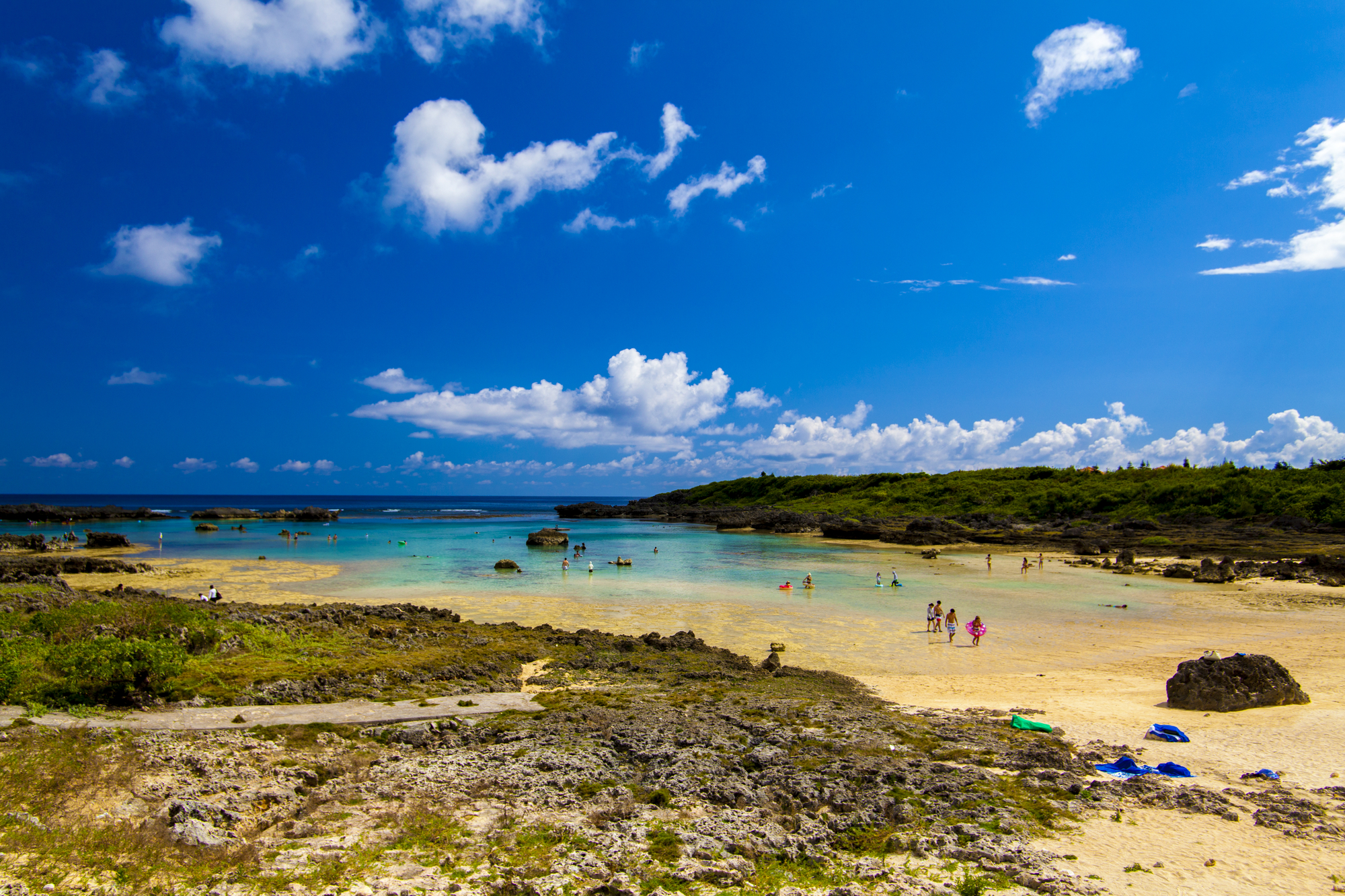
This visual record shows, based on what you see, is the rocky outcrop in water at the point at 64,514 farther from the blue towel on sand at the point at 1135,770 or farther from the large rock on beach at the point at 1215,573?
the large rock on beach at the point at 1215,573

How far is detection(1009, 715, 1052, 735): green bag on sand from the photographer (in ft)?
39.2

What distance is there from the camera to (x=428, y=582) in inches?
1452

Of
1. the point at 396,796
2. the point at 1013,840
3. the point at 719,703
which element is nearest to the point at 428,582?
the point at 719,703

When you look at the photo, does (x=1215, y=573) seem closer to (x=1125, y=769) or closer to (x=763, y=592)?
(x=763, y=592)

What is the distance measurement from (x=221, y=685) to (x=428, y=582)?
25263mm

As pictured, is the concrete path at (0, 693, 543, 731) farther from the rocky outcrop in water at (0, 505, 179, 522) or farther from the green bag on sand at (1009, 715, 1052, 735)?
the rocky outcrop in water at (0, 505, 179, 522)

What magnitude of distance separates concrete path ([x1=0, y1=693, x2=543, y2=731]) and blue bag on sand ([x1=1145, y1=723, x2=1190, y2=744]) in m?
11.7

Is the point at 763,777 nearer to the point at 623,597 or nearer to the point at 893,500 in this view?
the point at 623,597

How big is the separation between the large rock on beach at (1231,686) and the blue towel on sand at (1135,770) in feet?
16.2

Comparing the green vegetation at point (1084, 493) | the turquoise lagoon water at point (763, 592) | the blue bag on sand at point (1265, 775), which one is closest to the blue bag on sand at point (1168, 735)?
the blue bag on sand at point (1265, 775)

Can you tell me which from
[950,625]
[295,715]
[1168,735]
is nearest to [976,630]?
[950,625]

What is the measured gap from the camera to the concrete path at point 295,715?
9.82m

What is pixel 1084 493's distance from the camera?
290 ft

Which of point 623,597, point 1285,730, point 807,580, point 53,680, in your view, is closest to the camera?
point 53,680
